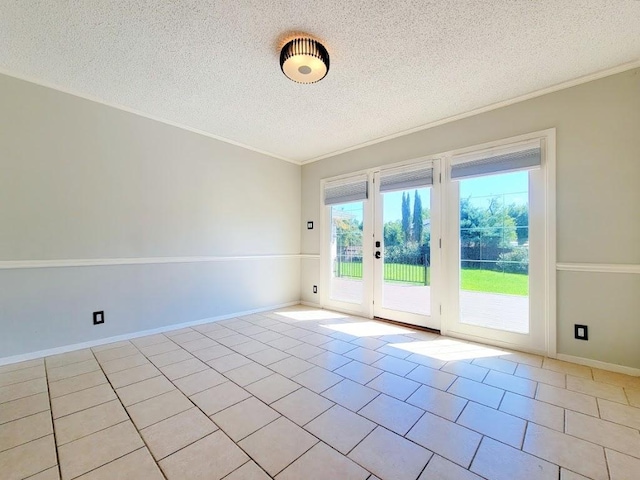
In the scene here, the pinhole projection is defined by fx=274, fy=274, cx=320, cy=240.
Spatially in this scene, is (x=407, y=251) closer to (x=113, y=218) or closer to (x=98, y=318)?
(x=113, y=218)

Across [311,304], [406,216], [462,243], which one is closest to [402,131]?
[406,216]

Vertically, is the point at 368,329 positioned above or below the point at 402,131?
below

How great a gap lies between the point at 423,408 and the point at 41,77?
4098 mm

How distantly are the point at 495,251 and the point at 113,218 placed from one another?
13.2 ft

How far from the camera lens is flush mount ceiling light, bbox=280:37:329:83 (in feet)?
6.30

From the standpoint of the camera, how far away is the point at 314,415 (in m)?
1.70

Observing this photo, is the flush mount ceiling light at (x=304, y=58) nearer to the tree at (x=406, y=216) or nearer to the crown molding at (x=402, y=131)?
the crown molding at (x=402, y=131)

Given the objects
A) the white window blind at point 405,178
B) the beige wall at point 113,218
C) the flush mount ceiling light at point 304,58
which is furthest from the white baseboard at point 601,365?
the beige wall at point 113,218

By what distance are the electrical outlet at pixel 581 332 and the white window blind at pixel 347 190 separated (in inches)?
102

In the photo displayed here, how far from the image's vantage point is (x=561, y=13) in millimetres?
1710

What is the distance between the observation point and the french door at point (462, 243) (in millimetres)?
2611

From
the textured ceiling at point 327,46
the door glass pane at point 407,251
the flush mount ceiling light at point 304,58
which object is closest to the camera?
the textured ceiling at point 327,46

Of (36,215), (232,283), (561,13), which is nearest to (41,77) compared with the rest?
(36,215)

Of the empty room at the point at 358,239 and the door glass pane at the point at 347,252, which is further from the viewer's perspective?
the door glass pane at the point at 347,252
